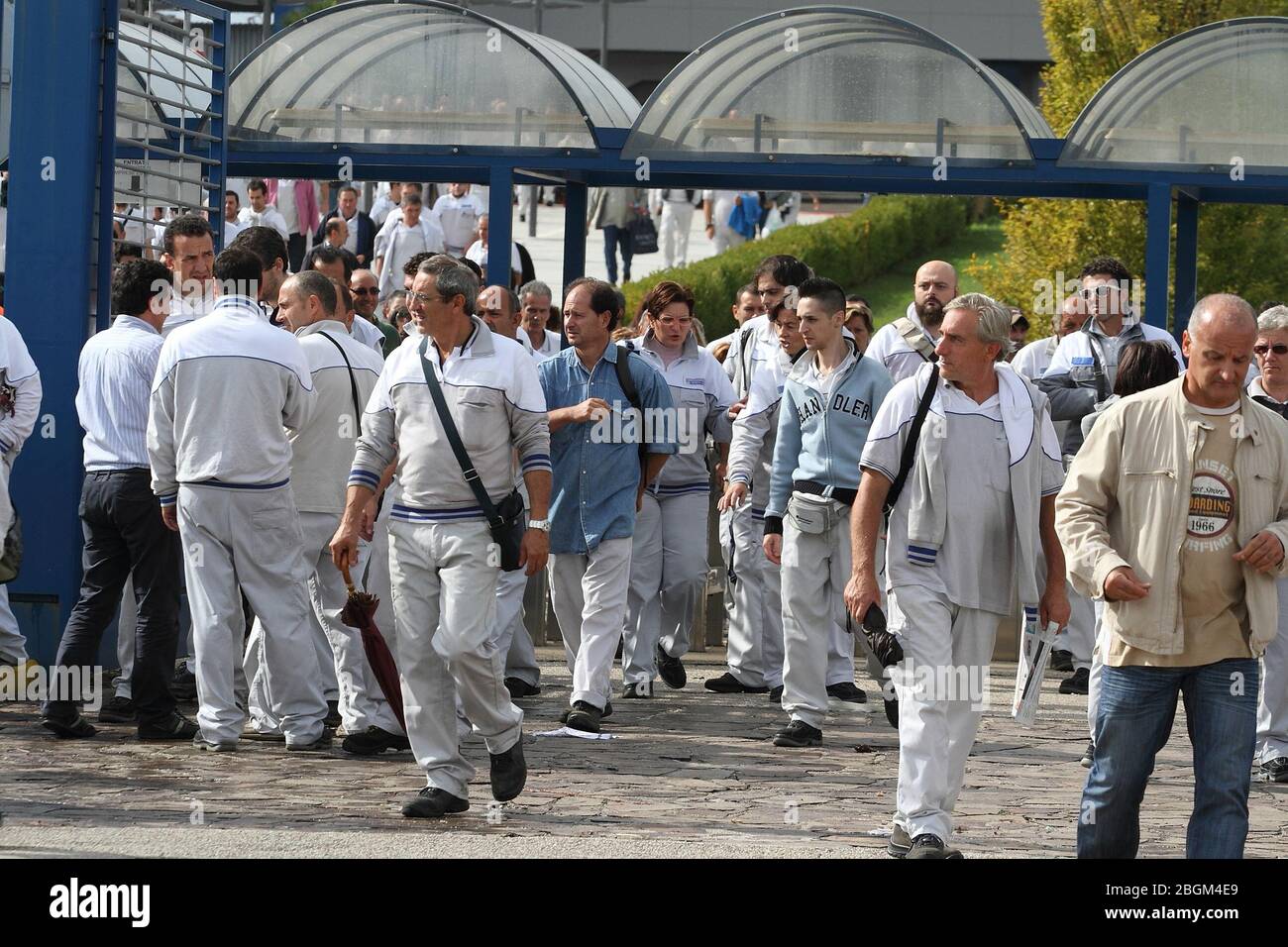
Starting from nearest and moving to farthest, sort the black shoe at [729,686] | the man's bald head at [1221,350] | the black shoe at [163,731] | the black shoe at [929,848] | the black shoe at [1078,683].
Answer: the man's bald head at [1221,350]
the black shoe at [929,848]
the black shoe at [163,731]
the black shoe at [729,686]
the black shoe at [1078,683]

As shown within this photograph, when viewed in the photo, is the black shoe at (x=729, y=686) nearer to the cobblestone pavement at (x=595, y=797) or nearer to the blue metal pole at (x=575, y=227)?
the cobblestone pavement at (x=595, y=797)

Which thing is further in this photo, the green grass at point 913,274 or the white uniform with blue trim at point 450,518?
the green grass at point 913,274

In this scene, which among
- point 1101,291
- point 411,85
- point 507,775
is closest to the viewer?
point 507,775

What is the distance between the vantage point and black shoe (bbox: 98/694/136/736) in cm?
919

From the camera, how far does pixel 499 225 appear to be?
44.2 feet

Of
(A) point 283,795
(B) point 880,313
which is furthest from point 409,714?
(B) point 880,313

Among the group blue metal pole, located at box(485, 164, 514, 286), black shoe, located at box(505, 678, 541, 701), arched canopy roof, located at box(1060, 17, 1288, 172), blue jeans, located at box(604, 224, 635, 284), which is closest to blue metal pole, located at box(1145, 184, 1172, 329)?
arched canopy roof, located at box(1060, 17, 1288, 172)

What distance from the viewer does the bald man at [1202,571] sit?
5.79 meters

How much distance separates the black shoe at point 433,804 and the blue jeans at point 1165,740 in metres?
2.47

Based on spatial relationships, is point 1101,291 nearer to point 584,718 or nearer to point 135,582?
point 584,718

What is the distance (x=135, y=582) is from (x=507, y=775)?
2.44 metres

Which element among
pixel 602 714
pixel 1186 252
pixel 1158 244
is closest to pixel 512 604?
pixel 602 714

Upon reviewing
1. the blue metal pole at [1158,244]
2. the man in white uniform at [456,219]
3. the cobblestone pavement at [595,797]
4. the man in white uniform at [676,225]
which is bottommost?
the cobblestone pavement at [595,797]

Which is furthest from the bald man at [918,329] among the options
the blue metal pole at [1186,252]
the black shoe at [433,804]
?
the blue metal pole at [1186,252]
